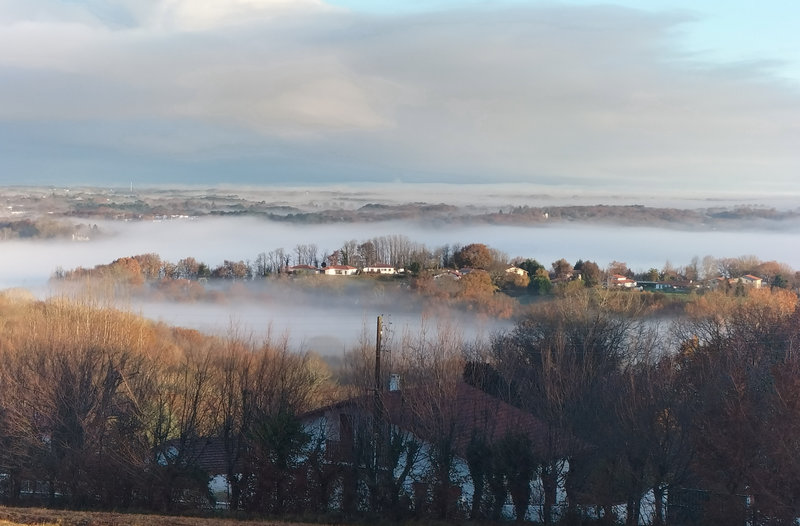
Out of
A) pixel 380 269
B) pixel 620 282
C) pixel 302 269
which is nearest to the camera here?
pixel 620 282

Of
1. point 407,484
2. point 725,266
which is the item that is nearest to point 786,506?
point 407,484

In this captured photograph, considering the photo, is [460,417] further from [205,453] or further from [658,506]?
[205,453]

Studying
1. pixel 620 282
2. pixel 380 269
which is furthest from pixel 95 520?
pixel 620 282

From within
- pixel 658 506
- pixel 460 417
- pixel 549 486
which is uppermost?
pixel 460 417

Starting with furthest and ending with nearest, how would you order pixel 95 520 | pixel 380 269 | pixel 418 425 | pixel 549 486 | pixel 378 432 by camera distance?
1. pixel 380 269
2. pixel 418 425
3. pixel 378 432
4. pixel 549 486
5. pixel 95 520

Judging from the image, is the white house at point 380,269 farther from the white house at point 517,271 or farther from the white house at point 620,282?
the white house at point 620,282

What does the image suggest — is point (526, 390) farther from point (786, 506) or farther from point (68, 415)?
point (68, 415)

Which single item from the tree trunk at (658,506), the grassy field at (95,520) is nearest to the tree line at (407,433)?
the tree trunk at (658,506)

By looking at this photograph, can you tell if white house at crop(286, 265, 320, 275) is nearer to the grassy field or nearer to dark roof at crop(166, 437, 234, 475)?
dark roof at crop(166, 437, 234, 475)
